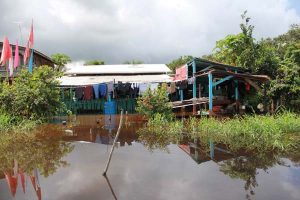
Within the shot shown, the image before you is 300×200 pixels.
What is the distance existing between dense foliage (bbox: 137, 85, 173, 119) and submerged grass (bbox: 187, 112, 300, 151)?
2.71 metres

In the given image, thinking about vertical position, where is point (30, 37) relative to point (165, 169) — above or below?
above

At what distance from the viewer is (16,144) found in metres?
11.7

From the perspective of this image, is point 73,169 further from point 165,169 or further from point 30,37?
point 30,37

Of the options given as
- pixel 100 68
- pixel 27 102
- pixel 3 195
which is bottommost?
pixel 3 195

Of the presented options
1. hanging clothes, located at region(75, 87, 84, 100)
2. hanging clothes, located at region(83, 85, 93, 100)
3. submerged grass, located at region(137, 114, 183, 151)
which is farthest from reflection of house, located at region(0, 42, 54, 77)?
submerged grass, located at region(137, 114, 183, 151)

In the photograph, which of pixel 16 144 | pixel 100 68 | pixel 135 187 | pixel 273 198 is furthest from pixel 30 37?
pixel 273 198

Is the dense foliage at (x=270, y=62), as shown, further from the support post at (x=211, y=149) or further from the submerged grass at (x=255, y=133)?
the support post at (x=211, y=149)

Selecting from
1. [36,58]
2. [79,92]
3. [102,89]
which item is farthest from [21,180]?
[36,58]

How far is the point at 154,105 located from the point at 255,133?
519 centimetres

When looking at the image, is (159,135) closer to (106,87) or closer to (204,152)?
(204,152)

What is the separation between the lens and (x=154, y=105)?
15367 millimetres

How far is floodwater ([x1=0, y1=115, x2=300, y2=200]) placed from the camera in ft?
22.5

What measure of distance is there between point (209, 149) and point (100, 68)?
1532 centimetres

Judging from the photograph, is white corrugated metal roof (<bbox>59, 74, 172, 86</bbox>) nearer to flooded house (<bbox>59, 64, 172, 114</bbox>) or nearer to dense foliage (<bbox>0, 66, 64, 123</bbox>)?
flooded house (<bbox>59, 64, 172, 114</bbox>)
